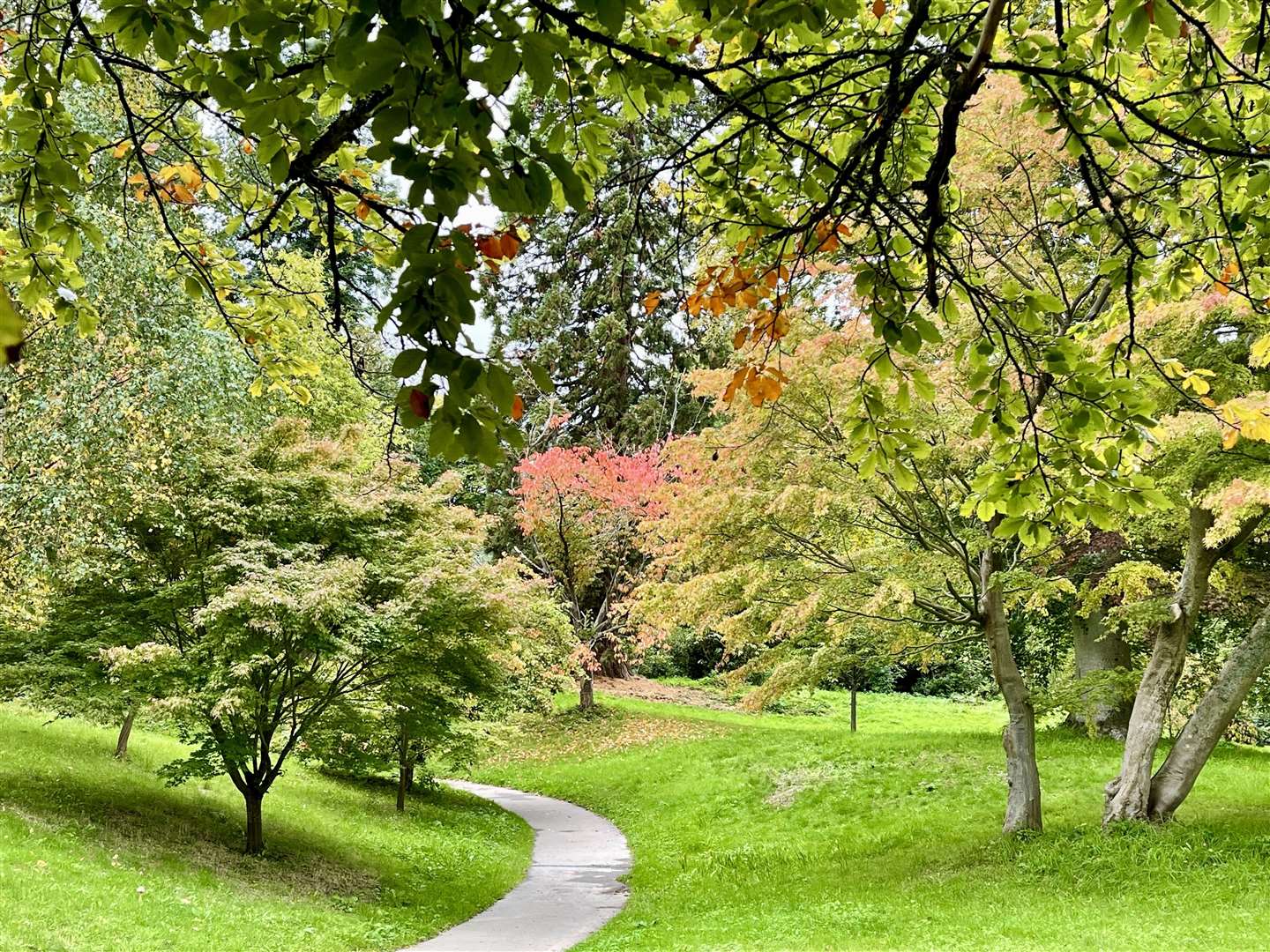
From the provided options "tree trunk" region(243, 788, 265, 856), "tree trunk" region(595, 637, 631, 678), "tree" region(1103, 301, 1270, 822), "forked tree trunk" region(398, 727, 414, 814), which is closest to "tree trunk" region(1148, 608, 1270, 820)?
"tree" region(1103, 301, 1270, 822)

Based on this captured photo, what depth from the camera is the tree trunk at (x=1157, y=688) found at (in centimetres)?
829

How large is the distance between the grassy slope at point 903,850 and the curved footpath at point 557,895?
12.7 inches

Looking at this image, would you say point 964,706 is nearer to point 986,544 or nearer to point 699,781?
point 699,781

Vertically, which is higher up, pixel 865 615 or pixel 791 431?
pixel 791 431

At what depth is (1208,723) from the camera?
8102 mm

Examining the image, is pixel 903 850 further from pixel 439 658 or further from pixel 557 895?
pixel 439 658

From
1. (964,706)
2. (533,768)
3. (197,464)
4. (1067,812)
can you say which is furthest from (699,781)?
(964,706)

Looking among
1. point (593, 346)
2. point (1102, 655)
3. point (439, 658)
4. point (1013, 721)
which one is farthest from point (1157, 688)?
point (593, 346)

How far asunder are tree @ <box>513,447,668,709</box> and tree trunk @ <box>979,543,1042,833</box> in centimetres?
1031

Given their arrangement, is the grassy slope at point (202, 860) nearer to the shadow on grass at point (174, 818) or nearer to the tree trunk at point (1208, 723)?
the shadow on grass at point (174, 818)

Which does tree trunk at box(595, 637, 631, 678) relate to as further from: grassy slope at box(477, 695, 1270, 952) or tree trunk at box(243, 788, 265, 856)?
tree trunk at box(243, 788, 265, 856)

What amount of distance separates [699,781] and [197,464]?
969 cm

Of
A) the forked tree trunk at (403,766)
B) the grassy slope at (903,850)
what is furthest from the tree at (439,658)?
the grassy slope at (903,850)

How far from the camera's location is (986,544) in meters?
8.22
